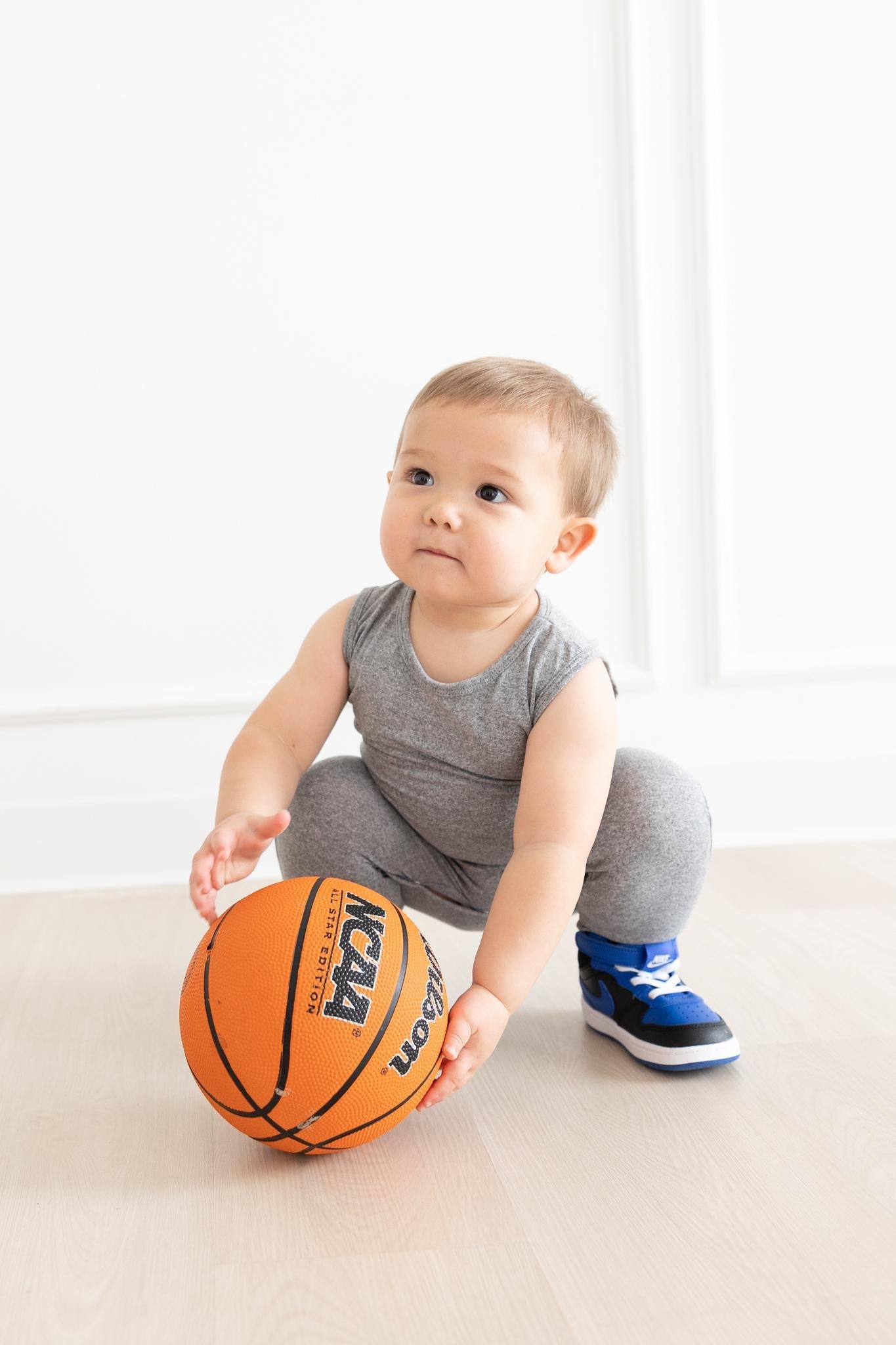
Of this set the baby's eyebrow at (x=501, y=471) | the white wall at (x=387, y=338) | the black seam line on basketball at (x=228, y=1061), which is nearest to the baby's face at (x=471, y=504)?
the baby's eyebrow at (x=501, y=471)

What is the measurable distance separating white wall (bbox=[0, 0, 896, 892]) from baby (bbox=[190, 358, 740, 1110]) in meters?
0.70

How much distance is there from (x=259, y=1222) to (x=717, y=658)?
138 centimetres

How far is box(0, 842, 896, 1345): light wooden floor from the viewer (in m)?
0.78

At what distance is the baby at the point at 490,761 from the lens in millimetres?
1084

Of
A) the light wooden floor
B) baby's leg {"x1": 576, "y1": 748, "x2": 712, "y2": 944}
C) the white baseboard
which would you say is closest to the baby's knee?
baby's leg {"x1": 576, "y1": 748, "x2": 712, "y2": 944}

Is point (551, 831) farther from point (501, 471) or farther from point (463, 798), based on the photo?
point (501, 471)

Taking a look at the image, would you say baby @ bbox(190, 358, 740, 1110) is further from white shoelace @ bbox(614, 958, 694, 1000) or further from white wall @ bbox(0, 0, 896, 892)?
white wall @ bbox(0, 0, 896, 892)

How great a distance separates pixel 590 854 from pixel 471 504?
0.37 meters

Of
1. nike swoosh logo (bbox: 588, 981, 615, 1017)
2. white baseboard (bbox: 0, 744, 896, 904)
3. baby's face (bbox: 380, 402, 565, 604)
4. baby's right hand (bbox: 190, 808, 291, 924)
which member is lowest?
white baseboard (bbox: 0, 744, 896, 904)

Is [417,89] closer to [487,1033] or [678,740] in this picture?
[678,740]

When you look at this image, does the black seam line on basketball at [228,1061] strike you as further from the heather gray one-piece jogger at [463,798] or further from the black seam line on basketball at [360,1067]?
the heather gray one-piece jogger at [463,798]

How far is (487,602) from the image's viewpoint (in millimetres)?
1180

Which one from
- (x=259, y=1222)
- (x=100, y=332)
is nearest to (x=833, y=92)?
(x=100, y=332)

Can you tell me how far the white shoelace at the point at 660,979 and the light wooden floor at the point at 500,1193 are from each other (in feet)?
0.23
